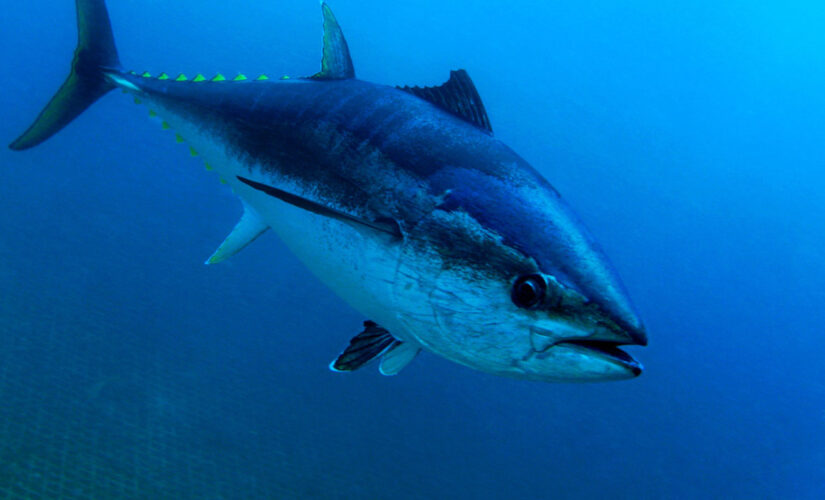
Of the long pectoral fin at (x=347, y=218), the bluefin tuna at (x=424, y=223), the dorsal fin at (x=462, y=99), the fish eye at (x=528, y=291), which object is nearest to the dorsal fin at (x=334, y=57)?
the bluefin tuna at (x=424, y=223)

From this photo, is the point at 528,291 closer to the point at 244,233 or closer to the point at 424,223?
the point at 424,223

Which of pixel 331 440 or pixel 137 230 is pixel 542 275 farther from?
pixel 137 230

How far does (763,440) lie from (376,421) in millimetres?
7803

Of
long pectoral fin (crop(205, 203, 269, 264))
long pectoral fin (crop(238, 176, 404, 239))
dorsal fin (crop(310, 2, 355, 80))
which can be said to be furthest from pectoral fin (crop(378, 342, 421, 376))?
dorsal fin (crop(310, 2, 355, 80))

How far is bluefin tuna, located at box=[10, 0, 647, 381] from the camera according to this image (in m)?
1.15

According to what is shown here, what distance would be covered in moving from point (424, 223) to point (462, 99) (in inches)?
21.9

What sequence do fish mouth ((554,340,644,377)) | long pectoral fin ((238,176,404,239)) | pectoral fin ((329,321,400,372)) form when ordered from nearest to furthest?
fish mouth ((554,340,644,377)) → long pectoral fin ((238,176,404,239)) → pectoral fin ((329,321,400,372))

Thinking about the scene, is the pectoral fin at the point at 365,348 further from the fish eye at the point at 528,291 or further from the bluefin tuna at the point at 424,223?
the fish eye at the point at 528,291

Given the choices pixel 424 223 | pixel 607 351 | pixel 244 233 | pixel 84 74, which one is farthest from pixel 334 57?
pixel 84 74

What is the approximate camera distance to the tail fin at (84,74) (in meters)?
2.54

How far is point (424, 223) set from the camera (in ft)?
4.25

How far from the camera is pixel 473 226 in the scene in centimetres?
125

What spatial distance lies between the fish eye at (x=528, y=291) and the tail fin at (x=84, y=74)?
244 cm

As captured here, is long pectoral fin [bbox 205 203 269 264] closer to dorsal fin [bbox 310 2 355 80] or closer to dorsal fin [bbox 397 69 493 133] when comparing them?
dorsal fin [bbox 310 2 355 80]
